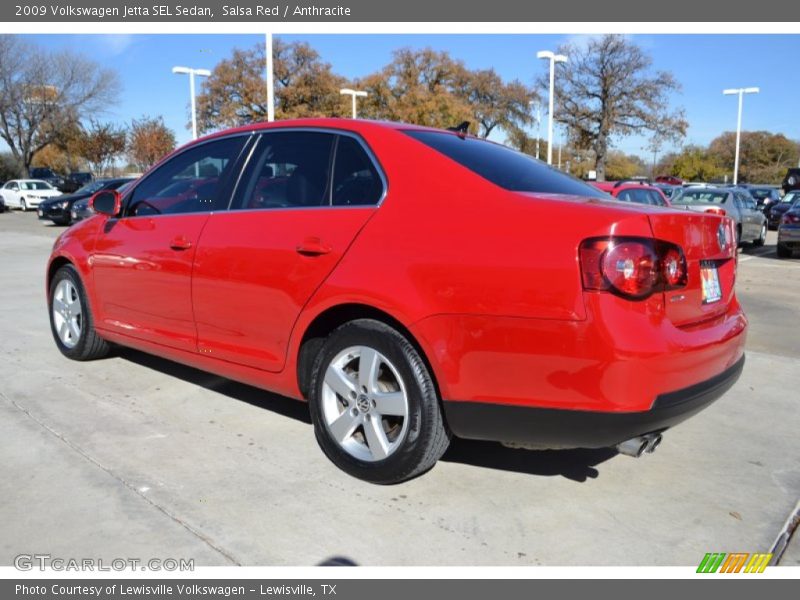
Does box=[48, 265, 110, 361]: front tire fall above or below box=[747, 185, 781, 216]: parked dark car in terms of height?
below

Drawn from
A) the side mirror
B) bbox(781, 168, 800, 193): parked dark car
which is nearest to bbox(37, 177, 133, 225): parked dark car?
the side mirror

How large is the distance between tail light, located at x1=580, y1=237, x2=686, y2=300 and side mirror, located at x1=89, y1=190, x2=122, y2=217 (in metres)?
3.38

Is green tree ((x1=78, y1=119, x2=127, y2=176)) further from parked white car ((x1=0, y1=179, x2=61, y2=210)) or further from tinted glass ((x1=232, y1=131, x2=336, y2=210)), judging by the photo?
tinted glass ((x1=232, y1=131, x2=336, y2=210))

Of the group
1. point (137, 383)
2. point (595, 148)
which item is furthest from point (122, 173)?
point (137, 383)

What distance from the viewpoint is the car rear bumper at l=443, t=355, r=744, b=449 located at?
266 cm

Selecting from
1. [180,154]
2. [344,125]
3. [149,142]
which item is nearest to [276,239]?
[344,125]

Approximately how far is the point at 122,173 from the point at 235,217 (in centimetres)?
6400

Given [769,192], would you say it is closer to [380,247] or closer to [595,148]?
[595,148]

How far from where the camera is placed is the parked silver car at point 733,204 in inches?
632

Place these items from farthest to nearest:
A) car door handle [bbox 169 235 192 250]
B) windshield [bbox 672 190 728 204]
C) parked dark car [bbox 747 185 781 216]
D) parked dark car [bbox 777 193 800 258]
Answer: parked dark car [bbox 747 185 781 216], windshield [bbox 672 190 728 204], parked dark car [bbox 777 193 800 258], car door handle [bbox 169 235 192 250]

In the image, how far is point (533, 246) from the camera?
2707 mm

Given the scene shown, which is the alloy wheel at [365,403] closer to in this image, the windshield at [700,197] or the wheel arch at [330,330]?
the wheel arch at [330,330]

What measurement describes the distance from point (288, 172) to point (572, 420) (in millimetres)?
2004

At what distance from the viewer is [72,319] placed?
5.33m
